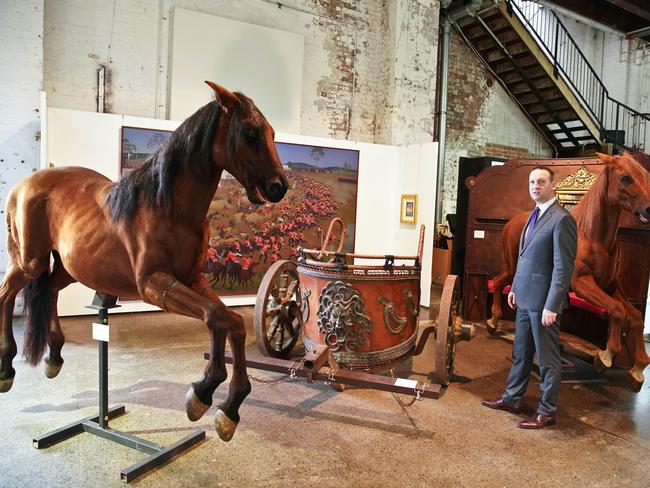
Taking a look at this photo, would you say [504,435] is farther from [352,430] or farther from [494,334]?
[494,334]

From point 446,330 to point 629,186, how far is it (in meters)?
2.00

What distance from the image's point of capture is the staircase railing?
36.4ft

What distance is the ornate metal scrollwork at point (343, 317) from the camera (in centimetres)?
378

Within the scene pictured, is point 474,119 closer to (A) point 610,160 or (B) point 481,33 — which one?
(B) point 481,33

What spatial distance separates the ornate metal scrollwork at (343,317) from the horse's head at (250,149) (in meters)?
1.73

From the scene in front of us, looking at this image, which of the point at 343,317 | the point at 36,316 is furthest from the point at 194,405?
the point at 343,317

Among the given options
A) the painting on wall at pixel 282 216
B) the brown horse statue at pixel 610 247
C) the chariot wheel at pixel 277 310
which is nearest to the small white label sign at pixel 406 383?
the chariot wheel at pixel 277 310

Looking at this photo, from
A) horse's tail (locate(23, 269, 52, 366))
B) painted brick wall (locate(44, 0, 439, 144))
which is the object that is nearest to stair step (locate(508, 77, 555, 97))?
painted brick wall (locate(44, 0, 439, 144))

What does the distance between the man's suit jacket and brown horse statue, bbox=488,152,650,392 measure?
1.09 metres

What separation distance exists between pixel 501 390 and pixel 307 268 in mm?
1993

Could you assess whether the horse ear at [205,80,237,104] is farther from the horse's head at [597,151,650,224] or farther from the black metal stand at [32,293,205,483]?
the horse's head at [597,151,650,224]

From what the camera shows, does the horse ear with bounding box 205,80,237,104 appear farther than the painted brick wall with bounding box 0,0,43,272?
No

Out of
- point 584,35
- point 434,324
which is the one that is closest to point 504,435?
point 434,324

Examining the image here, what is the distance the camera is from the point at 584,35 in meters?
12.4
